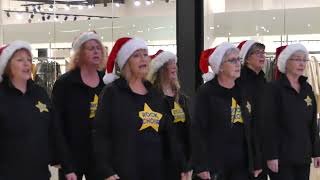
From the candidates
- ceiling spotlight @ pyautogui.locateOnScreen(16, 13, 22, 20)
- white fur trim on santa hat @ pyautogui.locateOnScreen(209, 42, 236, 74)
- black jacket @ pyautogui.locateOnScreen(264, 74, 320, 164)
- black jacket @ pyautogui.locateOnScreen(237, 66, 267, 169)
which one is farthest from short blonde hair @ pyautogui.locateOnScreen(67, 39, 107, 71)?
ceiling spotlight @ pyautogui.locateOnScreen(16, 13, 22, 20)

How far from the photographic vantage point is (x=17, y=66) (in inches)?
141

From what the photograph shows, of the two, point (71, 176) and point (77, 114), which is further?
point (77, 114)

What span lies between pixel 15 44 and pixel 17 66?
0.16 meters

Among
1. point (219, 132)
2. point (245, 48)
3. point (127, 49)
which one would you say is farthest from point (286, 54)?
point (127, 49)

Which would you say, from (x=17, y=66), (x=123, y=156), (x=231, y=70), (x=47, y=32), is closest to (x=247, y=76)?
(x=231, y=70)

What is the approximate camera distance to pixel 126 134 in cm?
340

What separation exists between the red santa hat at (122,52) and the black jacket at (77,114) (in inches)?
12.3

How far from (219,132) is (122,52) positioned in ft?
3.02

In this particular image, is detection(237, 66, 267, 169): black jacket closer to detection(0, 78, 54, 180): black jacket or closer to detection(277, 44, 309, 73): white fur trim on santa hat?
detection(277, 44, 309, 73): white fur trim on santa hat

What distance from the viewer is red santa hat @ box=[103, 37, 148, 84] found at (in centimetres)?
356

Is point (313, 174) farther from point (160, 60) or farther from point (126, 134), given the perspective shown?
point (126, 134)

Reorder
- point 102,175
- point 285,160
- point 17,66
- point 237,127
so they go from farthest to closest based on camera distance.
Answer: point 285,160
point 237,127
point 17,66
point 102,175

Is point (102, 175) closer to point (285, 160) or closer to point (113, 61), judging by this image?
point (113, 61)

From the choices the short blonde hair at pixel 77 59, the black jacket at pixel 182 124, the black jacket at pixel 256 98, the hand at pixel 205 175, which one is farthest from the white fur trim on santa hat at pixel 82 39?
the hand at pixel 205 175
